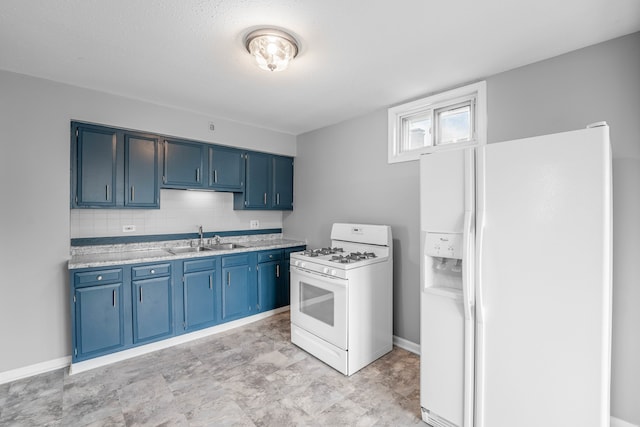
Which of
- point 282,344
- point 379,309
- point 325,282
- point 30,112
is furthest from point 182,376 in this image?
point 30,112

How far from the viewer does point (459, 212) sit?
187cm

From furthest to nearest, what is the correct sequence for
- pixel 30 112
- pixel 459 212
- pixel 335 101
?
pixel 335 101 < pixel 30 112 < pixel 459 212

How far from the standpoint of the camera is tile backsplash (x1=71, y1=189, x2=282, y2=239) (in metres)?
3.11

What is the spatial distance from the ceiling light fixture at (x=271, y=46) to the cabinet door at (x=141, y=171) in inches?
73.4

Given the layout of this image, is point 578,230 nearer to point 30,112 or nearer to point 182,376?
point 182,376

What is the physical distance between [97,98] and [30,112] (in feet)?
1.72

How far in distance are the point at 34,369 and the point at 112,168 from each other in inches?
75.3

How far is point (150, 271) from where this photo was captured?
2957mm

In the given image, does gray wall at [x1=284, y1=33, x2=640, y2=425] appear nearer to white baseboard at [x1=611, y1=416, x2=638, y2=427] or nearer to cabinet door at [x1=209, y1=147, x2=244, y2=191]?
white baseboard at [x1=611, y1=416, x2=638, y2=427]

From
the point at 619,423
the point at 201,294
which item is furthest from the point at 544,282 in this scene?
the point at 201,294

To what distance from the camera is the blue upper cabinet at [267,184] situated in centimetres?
405

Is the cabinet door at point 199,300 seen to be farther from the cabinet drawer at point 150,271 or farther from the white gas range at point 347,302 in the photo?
the white gas range at point 347,302

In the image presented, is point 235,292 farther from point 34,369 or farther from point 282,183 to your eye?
point 34,369

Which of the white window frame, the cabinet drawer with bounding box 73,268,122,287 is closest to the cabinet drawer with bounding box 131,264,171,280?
the cabinet drawer with bounding box 73,268,122,287
